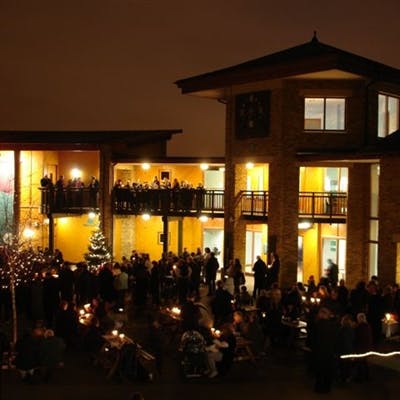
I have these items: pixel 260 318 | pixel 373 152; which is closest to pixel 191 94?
pixel 373 152

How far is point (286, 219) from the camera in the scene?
1045 inches

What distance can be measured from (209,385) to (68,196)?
19372 millimetres

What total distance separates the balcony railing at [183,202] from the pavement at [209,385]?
1153 centimetres

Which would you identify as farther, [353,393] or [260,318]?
[260,318]

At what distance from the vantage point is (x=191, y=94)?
98.6ft

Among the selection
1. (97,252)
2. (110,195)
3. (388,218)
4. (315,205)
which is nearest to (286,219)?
(315,205)

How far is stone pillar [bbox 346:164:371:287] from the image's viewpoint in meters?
25.3

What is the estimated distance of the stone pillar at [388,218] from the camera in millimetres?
22547

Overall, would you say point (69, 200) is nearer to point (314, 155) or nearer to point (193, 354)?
point (314, 155)

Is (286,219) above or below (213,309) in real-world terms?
above

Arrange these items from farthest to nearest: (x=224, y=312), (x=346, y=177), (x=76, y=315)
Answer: (x=346, y=177) < (x=224, y=312) < (x=76, y=315)

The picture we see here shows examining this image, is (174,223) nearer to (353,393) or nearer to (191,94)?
(191,94)

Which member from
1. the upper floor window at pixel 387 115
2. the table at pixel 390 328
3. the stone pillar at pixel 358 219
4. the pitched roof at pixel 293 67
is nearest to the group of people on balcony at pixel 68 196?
the pitched roof at pixel 293 67

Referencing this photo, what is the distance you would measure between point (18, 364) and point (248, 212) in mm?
16314
